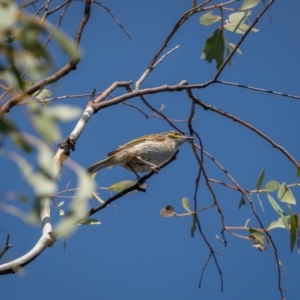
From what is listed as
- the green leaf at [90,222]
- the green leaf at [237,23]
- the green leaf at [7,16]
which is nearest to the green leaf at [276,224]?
the green leaf at [90,222]

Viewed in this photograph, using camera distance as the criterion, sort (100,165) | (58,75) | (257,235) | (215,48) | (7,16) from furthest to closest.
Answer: (100,165)
(215,48)
(257,235)
(58,75)
(7,16)

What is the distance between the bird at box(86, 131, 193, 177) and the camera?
4.78m

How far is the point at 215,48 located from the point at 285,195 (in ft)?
2.88

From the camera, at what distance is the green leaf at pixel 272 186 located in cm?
295

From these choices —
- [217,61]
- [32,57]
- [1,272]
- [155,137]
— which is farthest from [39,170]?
[155,137]

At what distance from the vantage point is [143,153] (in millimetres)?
5117

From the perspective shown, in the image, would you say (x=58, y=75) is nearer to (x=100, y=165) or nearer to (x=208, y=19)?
(x=208, y=19)

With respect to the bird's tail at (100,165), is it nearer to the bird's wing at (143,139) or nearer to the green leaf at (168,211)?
the bird's wing at (143,139)

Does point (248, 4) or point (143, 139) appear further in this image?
point (143, 139)

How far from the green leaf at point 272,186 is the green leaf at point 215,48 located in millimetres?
722

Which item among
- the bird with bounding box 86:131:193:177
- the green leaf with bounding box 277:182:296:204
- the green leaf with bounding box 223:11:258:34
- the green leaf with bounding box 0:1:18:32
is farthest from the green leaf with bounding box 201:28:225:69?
the green leaf with bounding box 0:1:18:32

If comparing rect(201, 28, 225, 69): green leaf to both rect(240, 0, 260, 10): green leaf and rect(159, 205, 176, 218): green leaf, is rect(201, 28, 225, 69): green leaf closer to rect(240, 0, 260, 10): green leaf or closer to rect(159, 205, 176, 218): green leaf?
rect(240, 0, 260, 10): green leaf

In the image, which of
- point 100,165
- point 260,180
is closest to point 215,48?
point 260,180

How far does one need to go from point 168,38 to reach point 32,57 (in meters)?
1.98
